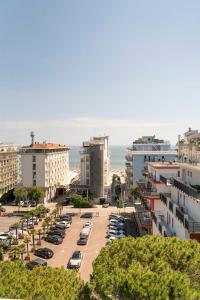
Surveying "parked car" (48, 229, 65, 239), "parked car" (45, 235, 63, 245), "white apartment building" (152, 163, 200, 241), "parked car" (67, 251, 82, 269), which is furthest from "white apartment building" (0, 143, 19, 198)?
"white apartment building" (152, 163, 200, 241)

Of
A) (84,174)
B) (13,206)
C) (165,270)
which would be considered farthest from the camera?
(84,174)

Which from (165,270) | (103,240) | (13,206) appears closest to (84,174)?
(13,206)

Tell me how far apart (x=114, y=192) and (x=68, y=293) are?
81.4 meters

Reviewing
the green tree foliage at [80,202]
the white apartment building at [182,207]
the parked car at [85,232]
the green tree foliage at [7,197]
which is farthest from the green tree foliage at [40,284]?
the green tree foliage at [7,197]

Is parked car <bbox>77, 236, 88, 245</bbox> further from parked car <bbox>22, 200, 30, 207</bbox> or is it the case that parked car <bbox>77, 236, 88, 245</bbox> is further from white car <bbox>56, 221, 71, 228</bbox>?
parked car <bbox>22, 200, 30, 207</bbox>

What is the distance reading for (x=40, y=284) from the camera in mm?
18641

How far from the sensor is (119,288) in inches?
692

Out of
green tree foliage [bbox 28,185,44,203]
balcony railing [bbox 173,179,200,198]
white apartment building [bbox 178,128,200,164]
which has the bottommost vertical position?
green tree foliage [bbox 28,185,44,203]

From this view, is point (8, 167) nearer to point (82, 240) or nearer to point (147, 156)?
point (147, 156)

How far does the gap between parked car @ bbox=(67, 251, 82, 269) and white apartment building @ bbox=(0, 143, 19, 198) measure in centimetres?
5122

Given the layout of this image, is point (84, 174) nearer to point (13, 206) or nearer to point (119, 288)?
point (13, 206)

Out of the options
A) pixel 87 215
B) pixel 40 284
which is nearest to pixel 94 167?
pixel 87 215

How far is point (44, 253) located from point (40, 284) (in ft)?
98.5

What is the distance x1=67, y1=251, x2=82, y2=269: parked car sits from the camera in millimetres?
43031
